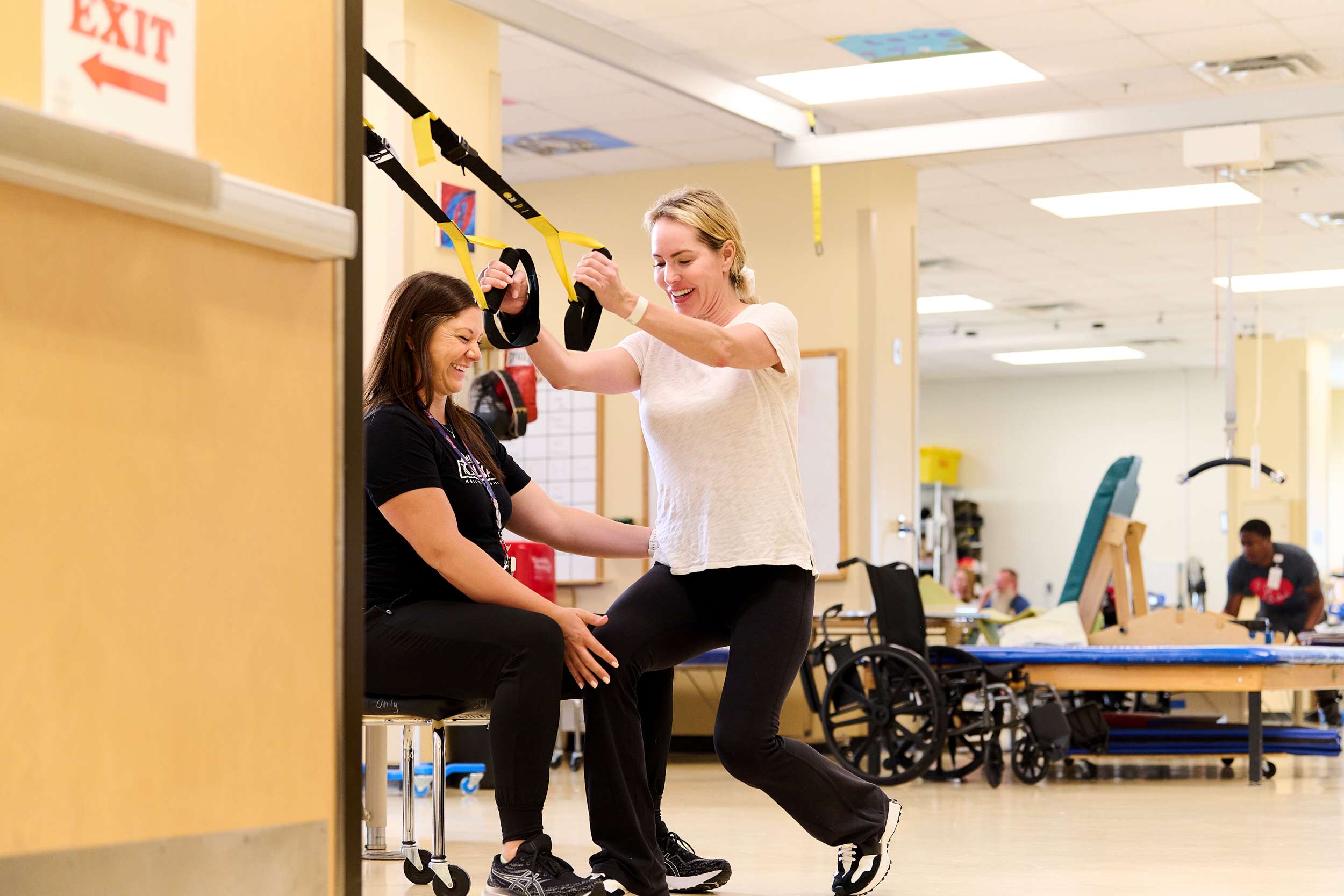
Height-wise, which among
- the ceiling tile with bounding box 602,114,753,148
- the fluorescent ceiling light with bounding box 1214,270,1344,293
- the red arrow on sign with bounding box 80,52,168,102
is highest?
the ceiling tile with bounding box 602,114,753,148

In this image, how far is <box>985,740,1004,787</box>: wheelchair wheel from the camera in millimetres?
6625

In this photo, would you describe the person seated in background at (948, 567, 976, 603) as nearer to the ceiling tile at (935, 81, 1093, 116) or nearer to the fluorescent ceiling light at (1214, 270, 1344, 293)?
the fluorescent ceiling light at (1214, 270, 1344, 293)

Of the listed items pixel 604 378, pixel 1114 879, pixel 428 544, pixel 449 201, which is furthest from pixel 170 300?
pixel 449 201

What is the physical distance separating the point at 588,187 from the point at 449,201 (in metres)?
3.36

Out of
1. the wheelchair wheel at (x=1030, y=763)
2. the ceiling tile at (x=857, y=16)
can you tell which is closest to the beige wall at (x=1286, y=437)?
the wheelchair wheel at (x=1030, y=763)

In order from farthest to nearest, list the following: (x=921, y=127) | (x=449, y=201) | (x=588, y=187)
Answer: (x=588, y=187), (x=921, y=127), (x=449, y=201)

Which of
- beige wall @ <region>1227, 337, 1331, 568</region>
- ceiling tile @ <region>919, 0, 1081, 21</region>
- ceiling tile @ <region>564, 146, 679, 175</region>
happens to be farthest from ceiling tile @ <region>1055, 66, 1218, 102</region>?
beige wall @ <region>1227, 337, 1331, 568</region>

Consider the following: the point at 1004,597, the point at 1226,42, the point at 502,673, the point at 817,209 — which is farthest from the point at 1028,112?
the point at 1004,597

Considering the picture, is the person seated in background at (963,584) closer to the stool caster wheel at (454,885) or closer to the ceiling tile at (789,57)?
the ceiling tile at (789,57)

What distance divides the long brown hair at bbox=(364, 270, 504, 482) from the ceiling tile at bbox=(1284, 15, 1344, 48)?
5.05 metres

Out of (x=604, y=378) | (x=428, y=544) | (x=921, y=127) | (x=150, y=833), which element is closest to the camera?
(x=150, y=833)

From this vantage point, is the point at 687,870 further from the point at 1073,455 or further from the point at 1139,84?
the point at 1073,455

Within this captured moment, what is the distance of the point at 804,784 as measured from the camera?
3.17m

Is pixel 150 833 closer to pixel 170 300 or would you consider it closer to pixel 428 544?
pixel 170 300
